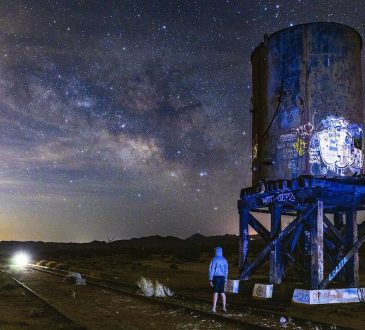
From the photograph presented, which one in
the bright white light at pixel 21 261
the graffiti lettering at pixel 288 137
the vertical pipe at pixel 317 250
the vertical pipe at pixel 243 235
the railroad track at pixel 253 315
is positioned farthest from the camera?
the bright white light at pixel 21 261

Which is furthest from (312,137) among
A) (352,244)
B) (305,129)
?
(352,244)

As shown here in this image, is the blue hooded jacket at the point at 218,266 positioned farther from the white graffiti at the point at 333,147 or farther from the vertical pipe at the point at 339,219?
the vertical pipe at the point at 339,219

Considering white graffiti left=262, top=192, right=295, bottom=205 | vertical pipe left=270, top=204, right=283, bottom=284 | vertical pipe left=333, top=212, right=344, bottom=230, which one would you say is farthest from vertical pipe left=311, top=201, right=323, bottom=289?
vertical pipe left=333, top=212, right=344, bottom=230

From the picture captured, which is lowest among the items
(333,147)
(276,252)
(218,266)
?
(218,266)

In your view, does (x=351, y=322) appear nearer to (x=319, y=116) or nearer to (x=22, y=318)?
(x=319, y=116)

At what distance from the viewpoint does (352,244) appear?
15.9 m

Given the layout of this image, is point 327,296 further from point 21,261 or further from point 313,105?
point 21,261

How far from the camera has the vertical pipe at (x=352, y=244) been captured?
627 inches

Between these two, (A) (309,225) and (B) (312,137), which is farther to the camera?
(A) (309,225)

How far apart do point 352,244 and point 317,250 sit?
2.25 meters

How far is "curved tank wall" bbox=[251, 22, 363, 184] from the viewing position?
14.9m

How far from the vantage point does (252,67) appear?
17891mm

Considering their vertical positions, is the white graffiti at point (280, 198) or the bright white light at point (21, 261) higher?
the white graffiti at point (280, 198)

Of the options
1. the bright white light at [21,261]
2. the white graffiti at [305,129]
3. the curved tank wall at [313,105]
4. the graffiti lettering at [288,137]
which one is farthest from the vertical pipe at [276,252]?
the bright white light at [21,261]
